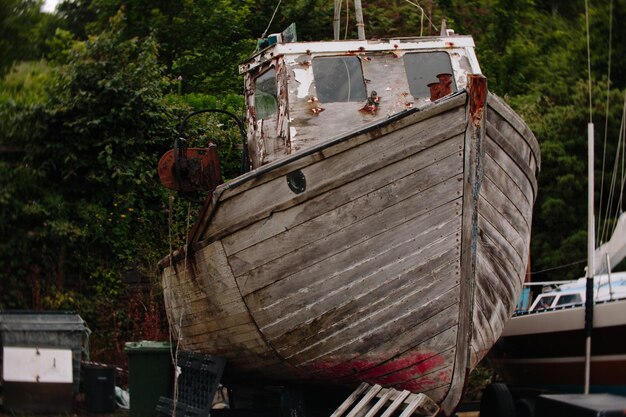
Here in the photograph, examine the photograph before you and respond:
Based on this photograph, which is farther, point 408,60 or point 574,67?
point 574,67

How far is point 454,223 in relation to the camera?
24.3 ft

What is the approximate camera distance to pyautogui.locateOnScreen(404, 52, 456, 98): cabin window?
9.08 meters

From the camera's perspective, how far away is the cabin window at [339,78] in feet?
29.4

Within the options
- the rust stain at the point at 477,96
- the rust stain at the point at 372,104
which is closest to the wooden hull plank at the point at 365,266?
the rust stain at the point at 477,96

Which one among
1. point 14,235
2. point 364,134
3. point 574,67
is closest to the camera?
point 364,134

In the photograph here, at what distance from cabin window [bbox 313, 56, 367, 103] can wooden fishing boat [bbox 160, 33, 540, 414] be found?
149 centimetres

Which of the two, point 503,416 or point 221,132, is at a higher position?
point 221,132

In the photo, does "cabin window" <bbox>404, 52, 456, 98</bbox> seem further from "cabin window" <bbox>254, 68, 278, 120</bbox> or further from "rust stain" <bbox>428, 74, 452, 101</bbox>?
"rust stain" <bbox>428, 74, 452, 101</bbox>

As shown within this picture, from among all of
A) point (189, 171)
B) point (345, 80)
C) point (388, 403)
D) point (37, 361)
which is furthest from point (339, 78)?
point (37, 361)

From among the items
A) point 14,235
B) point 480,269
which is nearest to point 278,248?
point 480,269

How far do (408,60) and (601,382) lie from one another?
11.2 feet

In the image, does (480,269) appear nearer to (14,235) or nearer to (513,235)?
(513,235)

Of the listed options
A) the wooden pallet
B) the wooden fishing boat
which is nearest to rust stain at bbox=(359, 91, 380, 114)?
the wooden fishing boat

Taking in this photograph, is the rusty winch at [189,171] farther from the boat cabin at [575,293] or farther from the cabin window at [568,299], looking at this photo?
the cabin window at [568,299]
